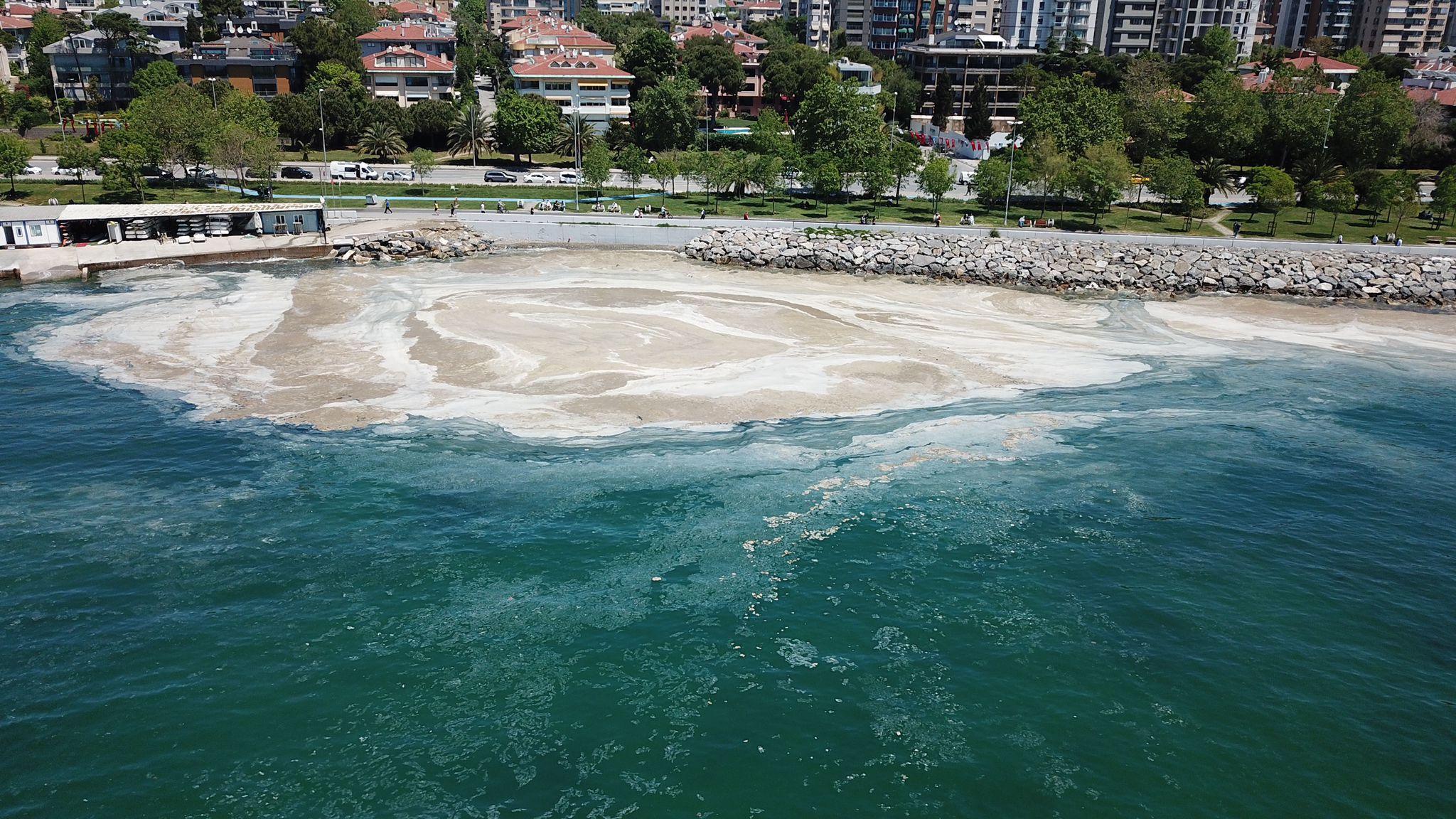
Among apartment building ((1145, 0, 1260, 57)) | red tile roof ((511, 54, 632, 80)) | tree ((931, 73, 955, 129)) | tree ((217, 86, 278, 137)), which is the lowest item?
tree ((217, 86, 278, 137))

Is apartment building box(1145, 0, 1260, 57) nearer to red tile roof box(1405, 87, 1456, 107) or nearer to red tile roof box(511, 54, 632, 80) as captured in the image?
red tile roof box(1405, 87, 1456, 107)

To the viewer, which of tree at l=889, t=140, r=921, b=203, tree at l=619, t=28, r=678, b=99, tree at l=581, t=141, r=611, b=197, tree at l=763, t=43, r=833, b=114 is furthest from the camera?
tree at l=763, t=43, r=833, b=114

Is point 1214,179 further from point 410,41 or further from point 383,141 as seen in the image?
point 410,41

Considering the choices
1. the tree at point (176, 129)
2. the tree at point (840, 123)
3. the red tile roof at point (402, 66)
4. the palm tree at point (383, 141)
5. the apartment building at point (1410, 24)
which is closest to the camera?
the tree at point (176, 129)

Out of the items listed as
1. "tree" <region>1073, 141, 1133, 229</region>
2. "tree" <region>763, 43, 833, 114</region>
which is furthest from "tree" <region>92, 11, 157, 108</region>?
"tree" <region>1073, 141, 1133, 229</region>

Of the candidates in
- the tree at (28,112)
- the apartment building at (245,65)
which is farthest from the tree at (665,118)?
the tree at (28,112)

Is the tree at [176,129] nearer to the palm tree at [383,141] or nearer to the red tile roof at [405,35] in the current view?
the palm tree at [383,141]
